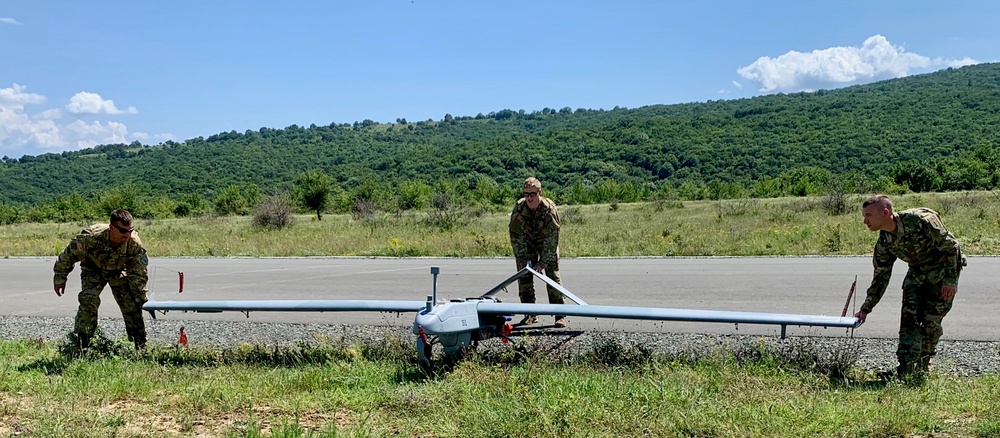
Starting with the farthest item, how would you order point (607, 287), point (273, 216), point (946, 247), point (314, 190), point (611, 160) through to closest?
1. point (611, 160)
2. point (314, 190)
3. point (273, 216)
4. point (607, 287)
5. point (946, 247)

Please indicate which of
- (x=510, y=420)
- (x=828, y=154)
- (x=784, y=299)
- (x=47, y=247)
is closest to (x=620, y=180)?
(x=828, y=154)

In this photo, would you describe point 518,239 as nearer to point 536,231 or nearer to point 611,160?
point 536,231

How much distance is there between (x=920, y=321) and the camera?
238 inches

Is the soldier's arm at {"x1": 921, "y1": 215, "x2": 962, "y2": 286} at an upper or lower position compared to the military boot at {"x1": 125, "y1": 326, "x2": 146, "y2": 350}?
upper

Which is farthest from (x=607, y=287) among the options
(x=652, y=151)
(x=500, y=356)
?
(x=652, y=151)

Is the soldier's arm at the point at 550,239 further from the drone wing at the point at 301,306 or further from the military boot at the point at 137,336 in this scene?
the military boot at the point at 137,336

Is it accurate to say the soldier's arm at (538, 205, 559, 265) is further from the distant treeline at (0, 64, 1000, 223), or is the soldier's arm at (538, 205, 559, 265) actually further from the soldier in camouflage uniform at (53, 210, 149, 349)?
the distant treeline at (0, 64, 1000, 223)

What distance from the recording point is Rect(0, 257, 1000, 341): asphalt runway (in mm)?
8961

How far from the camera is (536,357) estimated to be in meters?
6.66

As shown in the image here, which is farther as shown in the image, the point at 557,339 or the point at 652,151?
the point at 652,151

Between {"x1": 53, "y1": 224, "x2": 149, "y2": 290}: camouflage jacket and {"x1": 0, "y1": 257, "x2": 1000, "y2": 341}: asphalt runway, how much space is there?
9.39 feet

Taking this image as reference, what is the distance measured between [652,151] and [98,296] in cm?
9835

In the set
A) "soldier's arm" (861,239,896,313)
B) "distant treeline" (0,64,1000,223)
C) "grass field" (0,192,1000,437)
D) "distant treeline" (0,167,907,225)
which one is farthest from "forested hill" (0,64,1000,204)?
"grass field" (0,192,1000,437)

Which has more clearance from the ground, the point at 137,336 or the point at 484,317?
the point at 484,317
